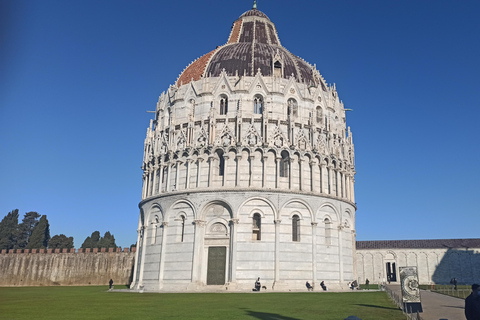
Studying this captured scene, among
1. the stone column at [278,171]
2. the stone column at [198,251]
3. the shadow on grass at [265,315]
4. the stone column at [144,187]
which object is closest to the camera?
the shadow on grass at [265,315]

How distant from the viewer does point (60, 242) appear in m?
83.2

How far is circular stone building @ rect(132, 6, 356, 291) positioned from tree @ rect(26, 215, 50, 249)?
44.4 meters

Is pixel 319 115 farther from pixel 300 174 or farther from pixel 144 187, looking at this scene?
pixel 144 187

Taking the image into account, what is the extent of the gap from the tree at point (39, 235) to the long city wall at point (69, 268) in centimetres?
1673

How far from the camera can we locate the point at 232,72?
4488cm

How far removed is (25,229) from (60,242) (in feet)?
49.0

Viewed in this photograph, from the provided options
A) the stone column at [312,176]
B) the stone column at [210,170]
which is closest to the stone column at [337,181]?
the stone column at [312,176]

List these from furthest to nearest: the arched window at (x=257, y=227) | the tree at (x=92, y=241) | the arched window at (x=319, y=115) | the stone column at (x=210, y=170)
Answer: the tree at (x=92, y=241), the arched window at (x=319, y=115), the stone column at (x=210, y=170), the arched window at (x=257, y=227)

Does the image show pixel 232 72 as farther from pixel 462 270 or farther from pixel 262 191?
pixel 462 270

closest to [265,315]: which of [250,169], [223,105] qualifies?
[250,169]

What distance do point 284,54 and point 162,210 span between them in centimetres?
2248

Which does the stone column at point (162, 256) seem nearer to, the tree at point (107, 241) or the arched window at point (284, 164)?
the arched window at point (284, 164)

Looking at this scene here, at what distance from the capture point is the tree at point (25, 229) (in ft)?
295

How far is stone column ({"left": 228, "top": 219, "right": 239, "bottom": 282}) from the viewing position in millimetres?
36625
